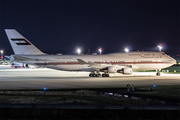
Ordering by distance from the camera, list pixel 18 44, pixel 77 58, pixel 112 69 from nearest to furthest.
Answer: pixel 112 69 → pixel 18 44 → pixel 77 58

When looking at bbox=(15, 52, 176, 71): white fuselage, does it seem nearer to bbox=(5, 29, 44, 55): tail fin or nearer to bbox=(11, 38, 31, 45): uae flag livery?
bbox=(5, 29, 44, 55): tail fin

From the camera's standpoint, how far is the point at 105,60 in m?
48.8

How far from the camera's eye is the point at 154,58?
49.8m

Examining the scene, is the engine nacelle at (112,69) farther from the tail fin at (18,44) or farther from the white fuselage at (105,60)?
the tail fin at (18,44)

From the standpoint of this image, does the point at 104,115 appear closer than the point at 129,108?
Yes

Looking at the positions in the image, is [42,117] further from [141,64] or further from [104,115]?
[141,64]

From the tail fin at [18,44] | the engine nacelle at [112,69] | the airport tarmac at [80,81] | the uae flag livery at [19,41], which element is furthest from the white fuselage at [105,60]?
the airport tarmac at [80,81]

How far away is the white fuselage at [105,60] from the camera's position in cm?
4828

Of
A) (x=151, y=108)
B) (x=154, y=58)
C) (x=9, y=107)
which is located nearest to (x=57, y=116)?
(x=9, y=107)

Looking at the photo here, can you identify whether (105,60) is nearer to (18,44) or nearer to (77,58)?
(77,58)

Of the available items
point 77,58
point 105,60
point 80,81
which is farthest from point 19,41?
point 80,81

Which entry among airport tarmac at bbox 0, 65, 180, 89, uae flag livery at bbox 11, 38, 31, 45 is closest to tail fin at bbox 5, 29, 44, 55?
uae flag livery at bbox 11, 38, 31, 45

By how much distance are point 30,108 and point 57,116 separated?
240 cm

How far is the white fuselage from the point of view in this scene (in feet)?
158
